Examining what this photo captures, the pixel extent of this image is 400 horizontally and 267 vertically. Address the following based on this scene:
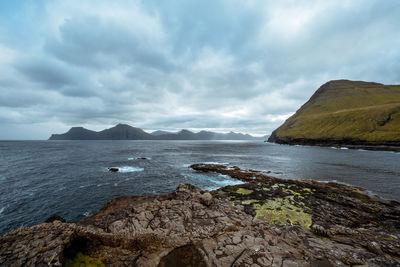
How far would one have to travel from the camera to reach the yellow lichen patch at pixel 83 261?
796 cm

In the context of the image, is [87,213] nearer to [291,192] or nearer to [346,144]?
[291,192]

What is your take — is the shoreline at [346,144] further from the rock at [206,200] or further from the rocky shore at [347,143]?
the rock at [206,200]

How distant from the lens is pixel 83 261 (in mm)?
8320

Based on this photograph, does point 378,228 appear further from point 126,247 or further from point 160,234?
point 126,247

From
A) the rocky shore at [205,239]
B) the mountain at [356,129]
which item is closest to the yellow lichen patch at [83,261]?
the rocky shore at [205,239]

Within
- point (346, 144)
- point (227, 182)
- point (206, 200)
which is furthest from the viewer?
point (346, 144)

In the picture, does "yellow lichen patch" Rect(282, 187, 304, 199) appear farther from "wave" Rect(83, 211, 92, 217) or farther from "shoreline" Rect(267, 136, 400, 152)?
"shoreline" Rect(267, 136, 400, 152)

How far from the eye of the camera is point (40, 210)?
762 inches

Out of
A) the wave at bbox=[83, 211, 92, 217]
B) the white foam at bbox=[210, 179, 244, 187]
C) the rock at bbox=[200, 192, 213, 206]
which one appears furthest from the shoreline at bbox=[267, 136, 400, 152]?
the wave at bbox=[83, 211, 92, 217]

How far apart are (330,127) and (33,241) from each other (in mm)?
177643

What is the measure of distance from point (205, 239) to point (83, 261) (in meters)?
7.32

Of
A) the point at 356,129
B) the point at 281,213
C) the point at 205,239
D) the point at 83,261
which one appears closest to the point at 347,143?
the point at 356,129

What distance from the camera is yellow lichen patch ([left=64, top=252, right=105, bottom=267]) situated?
26.1 feet

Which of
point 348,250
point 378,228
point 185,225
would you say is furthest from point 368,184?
point 185,225
